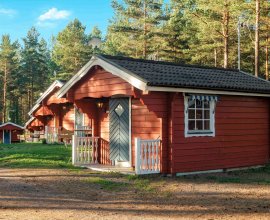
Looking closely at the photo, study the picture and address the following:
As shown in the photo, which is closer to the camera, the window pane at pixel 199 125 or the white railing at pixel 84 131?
the window pane at pixel 199 125

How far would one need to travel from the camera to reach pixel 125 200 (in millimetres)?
8656

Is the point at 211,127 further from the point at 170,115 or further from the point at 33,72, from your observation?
the point at 33,72

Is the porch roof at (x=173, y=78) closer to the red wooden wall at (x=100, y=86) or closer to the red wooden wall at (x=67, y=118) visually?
the red wooden wall at (x=100, y=86)

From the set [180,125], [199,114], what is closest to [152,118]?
[180,125]

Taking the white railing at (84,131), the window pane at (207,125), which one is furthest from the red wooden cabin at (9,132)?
the window pane at (207,125)

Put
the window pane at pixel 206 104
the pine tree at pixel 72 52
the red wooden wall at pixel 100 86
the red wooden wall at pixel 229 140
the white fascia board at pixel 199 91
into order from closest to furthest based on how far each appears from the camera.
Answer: the white fascia board at pixel 199 91 < the red wooden wall at pixel 229 140 < the red wooden wall at pixel 100 86 < the window pane at pixel 206 104 < the pine tree at pixel 72 52

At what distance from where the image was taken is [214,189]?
9.91 metres

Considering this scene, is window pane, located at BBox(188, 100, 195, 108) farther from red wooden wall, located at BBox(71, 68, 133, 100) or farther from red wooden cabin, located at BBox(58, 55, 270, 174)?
red wooden wall, located at BBox(71, 68, 133, 100)

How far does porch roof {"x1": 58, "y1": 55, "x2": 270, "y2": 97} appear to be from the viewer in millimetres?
11398

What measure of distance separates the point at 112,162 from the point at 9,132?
26.5 m

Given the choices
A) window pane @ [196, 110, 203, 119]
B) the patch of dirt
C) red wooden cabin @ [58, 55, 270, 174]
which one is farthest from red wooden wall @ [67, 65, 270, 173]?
the patch of dirt

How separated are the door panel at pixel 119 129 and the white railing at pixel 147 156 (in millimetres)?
1595

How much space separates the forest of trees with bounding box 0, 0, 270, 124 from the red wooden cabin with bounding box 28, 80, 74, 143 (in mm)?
12291

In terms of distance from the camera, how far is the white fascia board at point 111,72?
36.8 feet
